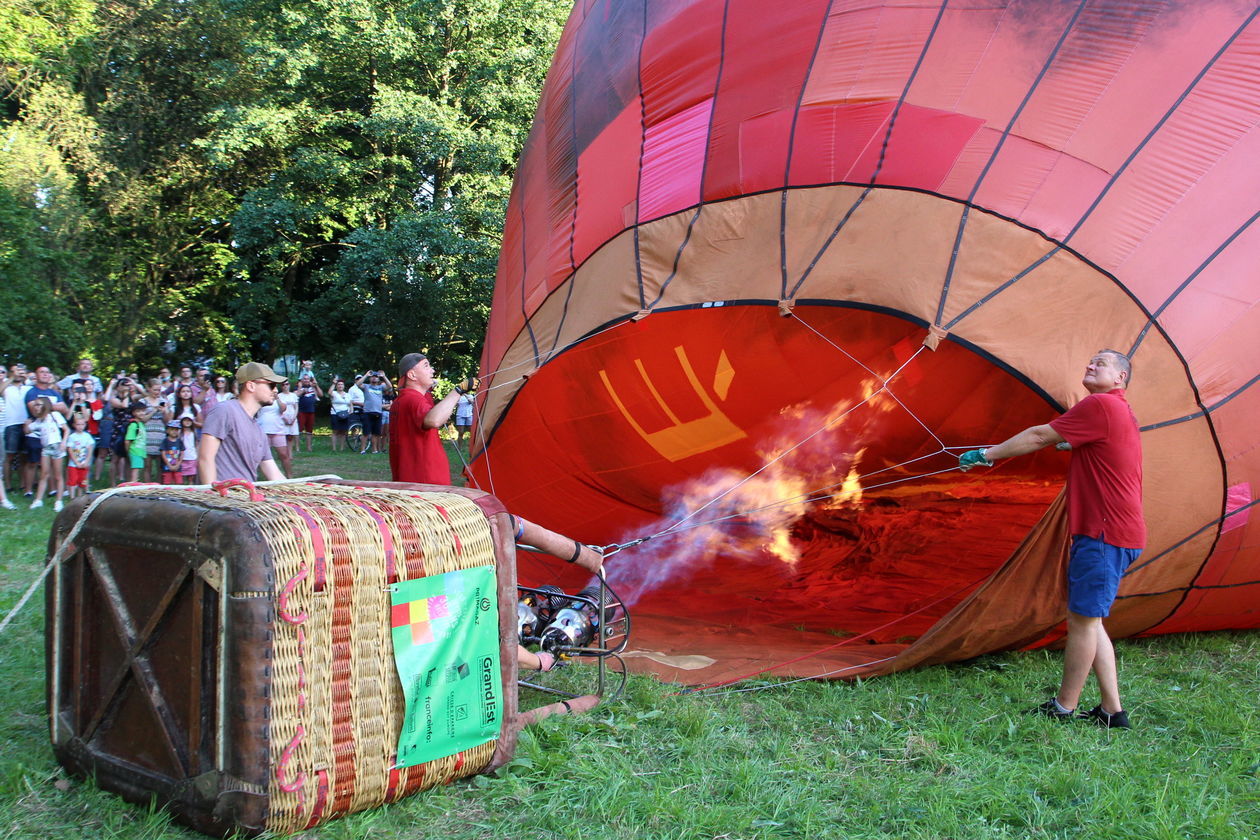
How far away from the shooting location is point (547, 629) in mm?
3531

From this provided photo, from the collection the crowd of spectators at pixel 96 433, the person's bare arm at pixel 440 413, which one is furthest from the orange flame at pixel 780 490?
the crowd of spectators at pixel 96 433

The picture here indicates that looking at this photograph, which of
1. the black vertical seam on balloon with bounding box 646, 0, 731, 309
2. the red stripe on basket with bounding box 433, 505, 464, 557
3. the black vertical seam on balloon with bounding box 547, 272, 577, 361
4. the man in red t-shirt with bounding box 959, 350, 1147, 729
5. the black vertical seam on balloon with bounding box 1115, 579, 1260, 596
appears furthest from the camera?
the black vertical seam on balloon with bounding box 547, 272, 577, 361

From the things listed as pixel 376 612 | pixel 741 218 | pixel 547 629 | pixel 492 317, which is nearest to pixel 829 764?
pixel 547 629

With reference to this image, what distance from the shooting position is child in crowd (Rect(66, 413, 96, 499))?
8367 millimetres

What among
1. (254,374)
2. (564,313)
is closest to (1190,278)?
(564,313)

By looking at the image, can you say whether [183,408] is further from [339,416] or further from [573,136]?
[573,136]

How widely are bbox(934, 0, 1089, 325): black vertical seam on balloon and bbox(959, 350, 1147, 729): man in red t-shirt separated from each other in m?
0.64

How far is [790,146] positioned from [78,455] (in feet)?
22.9

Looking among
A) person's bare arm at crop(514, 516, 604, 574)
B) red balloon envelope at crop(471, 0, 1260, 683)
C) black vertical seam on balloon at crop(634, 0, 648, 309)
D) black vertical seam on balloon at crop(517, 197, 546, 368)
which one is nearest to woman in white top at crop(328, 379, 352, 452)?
red balloon envelope at crop(471, 0, 1260, 683)

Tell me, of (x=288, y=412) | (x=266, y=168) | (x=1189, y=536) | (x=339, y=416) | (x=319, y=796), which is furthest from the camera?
(x=266, y=168)

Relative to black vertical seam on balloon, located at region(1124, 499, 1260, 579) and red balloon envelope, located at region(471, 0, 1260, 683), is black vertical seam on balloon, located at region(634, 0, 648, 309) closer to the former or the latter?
red balloon envelope, located at region(471, 0, 1260, 683)

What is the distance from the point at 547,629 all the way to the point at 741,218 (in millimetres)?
2002

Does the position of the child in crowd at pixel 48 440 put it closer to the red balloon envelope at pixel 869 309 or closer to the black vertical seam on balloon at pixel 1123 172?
the red balloon envelope at pixel 869 309

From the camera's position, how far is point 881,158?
409 centimetres
